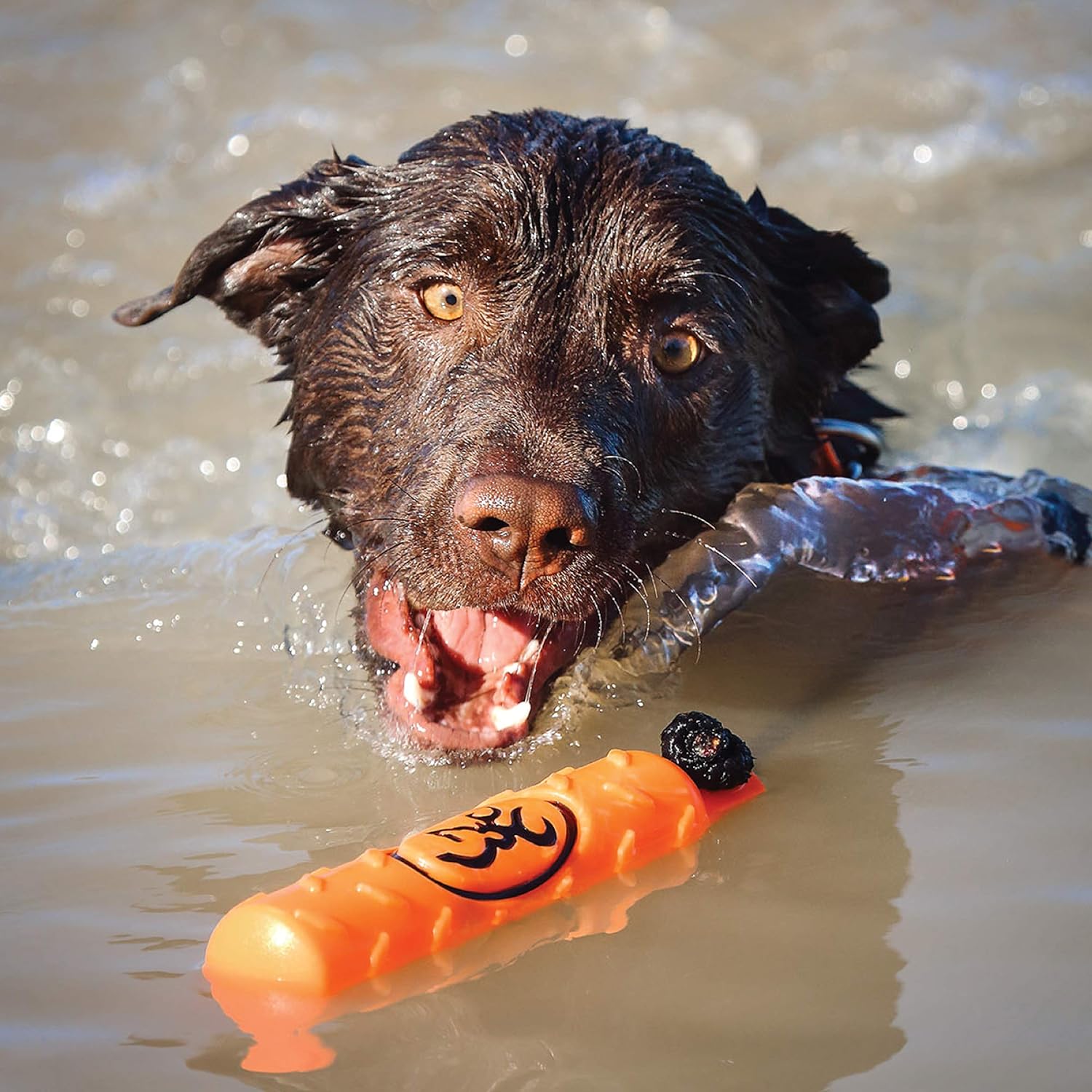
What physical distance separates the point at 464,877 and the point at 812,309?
2616mm

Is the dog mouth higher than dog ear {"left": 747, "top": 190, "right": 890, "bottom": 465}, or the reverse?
dog ear {"left": 747, "top": 190, "right": 890, "bottom": 465}

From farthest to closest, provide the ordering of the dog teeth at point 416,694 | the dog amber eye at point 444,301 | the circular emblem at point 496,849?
the dog amber eye at point 444,301
the dog teeth at point 416,694
the circular emblem at point 496,849

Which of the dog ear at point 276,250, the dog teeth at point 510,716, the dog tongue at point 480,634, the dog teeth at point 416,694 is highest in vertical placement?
the dog ear at point 276,250

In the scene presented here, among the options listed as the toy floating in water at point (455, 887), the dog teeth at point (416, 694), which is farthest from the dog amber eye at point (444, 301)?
the toy floating in water at point (455, 887)

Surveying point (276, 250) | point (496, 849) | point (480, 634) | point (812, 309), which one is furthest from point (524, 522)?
point (812, 309)

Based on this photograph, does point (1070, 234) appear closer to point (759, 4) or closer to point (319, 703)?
point (759, 4)

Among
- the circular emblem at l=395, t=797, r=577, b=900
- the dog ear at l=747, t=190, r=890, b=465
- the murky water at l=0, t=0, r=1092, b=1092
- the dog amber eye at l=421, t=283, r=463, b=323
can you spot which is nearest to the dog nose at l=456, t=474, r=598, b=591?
the murky water at l=0, t=0, r=1092, b=1092

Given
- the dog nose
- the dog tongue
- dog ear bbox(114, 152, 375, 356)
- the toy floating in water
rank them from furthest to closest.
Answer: dog ear bbox(114, 152, 375, 356) < the dog tongue < the dog nose < the toy floating in water

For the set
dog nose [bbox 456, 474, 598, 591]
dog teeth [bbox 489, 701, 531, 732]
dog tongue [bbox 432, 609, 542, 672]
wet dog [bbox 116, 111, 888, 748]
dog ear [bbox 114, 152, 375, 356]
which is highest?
dog ear [bbox 114, 152, 375, 356]

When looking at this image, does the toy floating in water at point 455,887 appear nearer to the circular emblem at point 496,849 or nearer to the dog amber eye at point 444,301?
the circular emblem at point 496,849

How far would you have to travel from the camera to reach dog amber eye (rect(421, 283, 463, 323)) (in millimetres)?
3746

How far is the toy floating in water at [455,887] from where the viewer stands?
7.27 feet

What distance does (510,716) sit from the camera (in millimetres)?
3447

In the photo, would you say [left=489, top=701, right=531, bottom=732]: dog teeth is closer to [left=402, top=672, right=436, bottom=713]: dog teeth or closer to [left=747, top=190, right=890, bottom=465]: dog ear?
[left=402, top=672, right=436, bottom=713]: dog teeth
